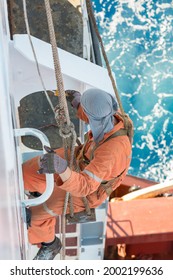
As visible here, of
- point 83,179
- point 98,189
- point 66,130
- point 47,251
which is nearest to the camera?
point 66,130

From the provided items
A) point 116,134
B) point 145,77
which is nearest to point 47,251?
point 116,134

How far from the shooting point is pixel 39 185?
2916 mm

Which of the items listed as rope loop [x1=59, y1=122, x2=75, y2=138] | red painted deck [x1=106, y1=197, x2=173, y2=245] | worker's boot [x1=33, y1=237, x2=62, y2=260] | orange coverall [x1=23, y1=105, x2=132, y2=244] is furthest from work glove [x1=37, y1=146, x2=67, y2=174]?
red painted deck [x1=106, y1=197, x2=173, y2=245]

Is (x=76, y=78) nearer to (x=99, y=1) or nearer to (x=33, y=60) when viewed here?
(x=33, y=60)

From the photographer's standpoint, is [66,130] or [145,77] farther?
[145,77]

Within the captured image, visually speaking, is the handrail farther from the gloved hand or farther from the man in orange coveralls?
the gloved hand

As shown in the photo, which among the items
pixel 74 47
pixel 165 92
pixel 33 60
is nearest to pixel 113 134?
pixel 33 60

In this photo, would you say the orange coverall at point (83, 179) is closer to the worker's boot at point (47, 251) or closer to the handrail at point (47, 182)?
the worker's boot at point (47, 251)

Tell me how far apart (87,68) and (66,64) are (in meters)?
0.19

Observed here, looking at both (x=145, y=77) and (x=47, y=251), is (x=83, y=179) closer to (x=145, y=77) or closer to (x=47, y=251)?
(x=47, y=251)

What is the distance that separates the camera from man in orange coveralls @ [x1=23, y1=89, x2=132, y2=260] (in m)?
2.56

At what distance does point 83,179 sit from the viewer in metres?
2.61

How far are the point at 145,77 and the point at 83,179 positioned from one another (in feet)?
30.1

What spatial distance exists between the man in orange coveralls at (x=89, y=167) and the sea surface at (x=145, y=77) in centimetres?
758
